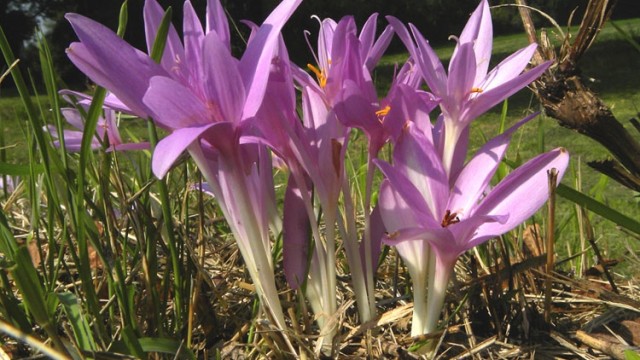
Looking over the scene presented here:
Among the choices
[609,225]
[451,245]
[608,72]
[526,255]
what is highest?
[451,245]

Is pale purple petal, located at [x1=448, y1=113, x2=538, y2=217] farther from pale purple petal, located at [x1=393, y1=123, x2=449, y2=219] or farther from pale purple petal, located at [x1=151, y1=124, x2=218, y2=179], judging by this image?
pale purple petal, located at [x1=151, y1=124, x2=218, y2=179]

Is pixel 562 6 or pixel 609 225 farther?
pixel 562 6

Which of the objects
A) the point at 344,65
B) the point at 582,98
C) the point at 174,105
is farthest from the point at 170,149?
the point at 582,98

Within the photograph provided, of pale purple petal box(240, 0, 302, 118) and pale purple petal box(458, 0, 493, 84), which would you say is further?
pale purple petal box(458, 0, 493, 84)

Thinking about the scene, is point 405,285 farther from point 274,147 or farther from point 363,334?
point 274,147

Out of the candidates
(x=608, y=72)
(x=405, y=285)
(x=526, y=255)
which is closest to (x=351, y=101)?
(x=405, y=285)

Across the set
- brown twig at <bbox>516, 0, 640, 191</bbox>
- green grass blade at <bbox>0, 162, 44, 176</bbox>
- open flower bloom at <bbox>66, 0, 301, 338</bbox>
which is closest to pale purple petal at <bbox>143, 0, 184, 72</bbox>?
open flower bloom at <bbox>66, 0, 301, 338</bbox>

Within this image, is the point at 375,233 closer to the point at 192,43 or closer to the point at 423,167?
the point at 423,167

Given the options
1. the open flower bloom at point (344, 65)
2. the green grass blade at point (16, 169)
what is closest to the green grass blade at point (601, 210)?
the open flower bloom at point (344, 65)

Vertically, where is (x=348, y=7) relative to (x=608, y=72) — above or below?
above
